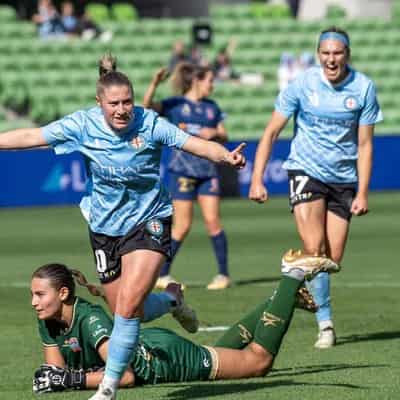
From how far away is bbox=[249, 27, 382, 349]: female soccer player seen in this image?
31.2ft

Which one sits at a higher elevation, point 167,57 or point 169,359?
point 169,359

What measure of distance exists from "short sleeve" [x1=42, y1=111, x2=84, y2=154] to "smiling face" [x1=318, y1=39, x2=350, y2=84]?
2654mm

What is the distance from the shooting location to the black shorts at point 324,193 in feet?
31.5

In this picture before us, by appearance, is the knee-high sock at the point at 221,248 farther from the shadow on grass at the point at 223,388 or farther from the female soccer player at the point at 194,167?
the shadow on grass at the point at 223,388

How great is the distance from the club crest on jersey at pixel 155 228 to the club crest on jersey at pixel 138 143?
41 cm

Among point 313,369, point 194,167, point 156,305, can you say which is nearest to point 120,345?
point 156,305

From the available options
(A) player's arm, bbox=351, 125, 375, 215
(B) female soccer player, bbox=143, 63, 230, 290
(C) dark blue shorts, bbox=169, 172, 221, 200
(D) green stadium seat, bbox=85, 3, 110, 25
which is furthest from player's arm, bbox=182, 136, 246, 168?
(D) green stadium seat, bbox=85, 3, 110, 25

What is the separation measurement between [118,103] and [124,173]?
0.43 metres

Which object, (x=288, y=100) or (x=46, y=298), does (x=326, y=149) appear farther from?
(x=46, y=298)

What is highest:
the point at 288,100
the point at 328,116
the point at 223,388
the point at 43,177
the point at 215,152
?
the point at 215,152

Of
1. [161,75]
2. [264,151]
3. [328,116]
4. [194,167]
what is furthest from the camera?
[194,167]

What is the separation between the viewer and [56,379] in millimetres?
7340

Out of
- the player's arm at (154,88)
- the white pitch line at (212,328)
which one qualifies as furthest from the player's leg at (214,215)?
the white pitch line at (212,328)

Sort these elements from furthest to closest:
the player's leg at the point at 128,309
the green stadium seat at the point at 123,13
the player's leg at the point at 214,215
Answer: the green stadium seat at the point at 123,13 < the player's leg at the point at 214,215 < the player's leg at the point at 128,309
